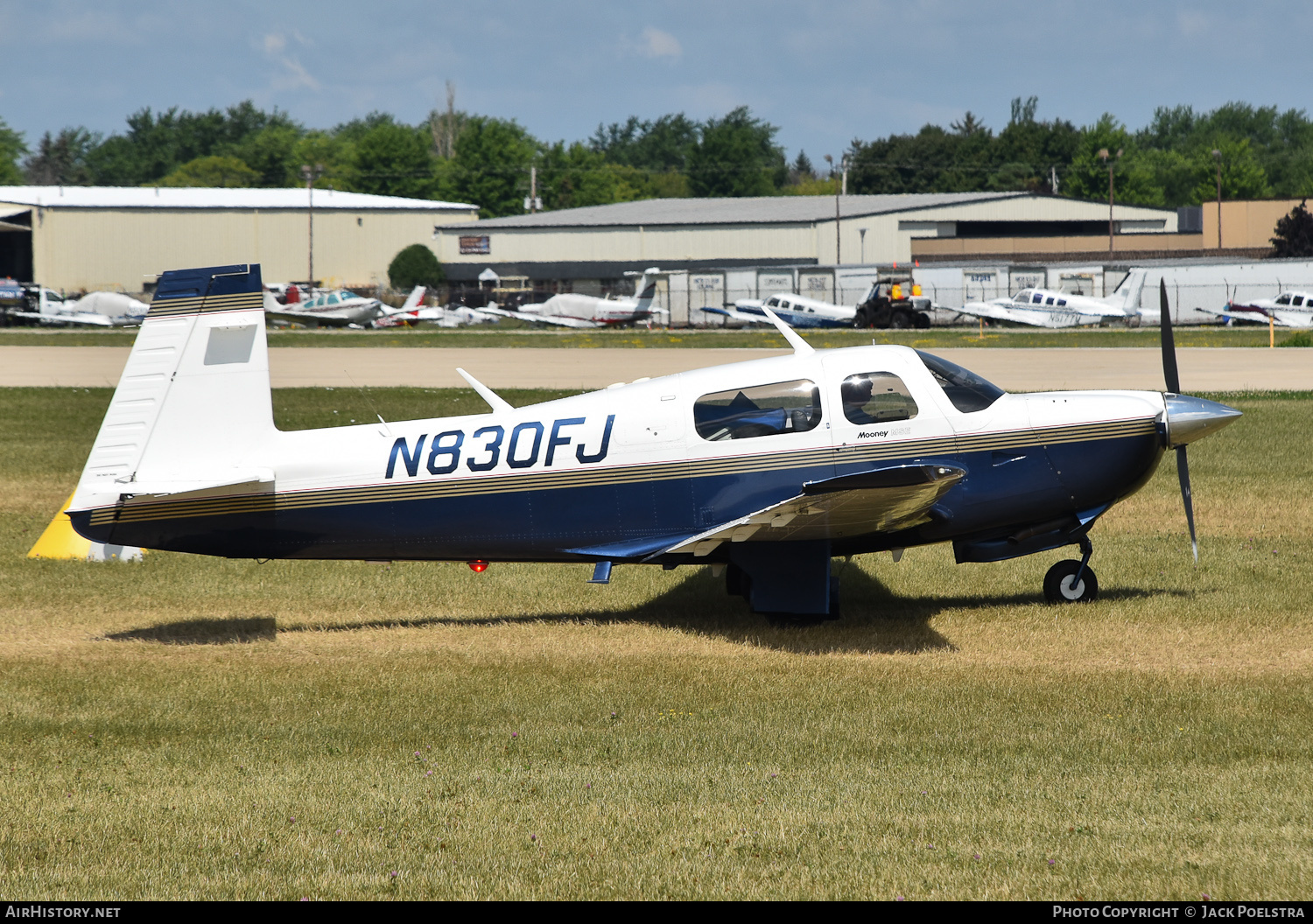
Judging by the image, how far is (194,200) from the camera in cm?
9356

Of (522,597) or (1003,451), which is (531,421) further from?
(1003,451)

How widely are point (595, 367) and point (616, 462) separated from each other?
27.1m

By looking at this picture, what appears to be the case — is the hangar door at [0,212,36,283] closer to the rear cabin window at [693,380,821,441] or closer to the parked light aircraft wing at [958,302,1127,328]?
the parked light aircraft wing at [958,302,1127,328]

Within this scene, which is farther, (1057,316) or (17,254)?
(17,254)

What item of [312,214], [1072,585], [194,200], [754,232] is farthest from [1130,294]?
[194,200]

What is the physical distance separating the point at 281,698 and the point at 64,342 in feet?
160

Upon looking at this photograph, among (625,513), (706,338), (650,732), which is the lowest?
(650,732)

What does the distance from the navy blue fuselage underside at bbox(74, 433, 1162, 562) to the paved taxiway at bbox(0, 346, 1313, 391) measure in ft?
65.1

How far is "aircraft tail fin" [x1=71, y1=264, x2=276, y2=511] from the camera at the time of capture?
9.40 meters

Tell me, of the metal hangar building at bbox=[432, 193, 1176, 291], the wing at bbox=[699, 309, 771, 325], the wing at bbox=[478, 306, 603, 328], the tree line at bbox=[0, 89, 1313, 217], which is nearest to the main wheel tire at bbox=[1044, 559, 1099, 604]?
the wing at bbox=[699, 309, 771, 325]

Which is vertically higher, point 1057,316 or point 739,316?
point 739,316

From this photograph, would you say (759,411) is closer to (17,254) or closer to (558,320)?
(558,320)

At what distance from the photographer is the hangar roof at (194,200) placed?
90.2 meters

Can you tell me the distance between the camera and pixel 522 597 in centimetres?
1162
